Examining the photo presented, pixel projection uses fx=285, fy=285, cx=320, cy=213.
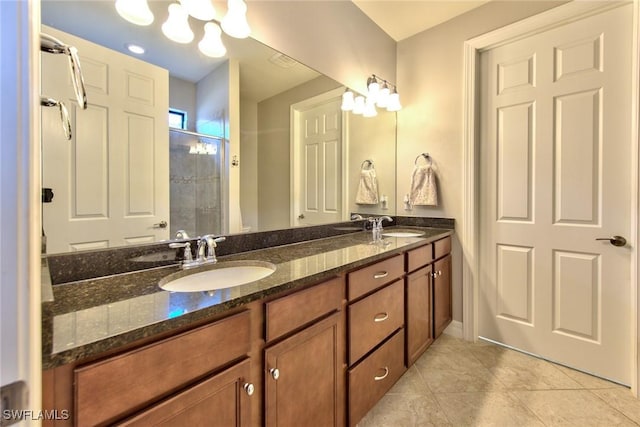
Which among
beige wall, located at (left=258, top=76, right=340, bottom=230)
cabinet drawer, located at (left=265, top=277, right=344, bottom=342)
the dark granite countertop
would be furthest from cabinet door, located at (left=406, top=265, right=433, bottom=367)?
beige wall, located at (left=258, top=76, right=340, bottom=230)

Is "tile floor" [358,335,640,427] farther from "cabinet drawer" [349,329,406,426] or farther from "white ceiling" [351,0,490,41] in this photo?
"white ceiling" [351,0,490,41]

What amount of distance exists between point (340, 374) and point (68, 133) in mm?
1336

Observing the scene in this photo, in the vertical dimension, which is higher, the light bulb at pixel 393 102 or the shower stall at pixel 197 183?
the light bulb at pixel 393 102

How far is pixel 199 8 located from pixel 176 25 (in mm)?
132

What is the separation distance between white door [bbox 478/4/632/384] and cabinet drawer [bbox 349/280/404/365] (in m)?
1.06

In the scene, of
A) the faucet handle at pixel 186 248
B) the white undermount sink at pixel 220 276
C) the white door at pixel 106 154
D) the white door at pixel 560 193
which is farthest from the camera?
the white door at pixel 560 193

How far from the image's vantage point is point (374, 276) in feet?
4.55

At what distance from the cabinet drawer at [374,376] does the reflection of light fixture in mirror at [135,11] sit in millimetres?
1660

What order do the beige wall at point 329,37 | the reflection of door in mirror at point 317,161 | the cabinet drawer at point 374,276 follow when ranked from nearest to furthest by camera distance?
the cabinet drawer at point 374,276, the beige wall at point 329,37, the reflection of door in mirror at point 317,161

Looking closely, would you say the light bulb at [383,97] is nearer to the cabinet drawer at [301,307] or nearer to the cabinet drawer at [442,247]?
the cabinet drawer at [442,247]

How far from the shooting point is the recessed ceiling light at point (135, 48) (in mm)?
1107

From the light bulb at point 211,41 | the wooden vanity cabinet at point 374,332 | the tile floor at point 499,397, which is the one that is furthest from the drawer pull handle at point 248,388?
the light bulb at point 211,41

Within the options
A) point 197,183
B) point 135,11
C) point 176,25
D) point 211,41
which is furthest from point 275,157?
point 135,11

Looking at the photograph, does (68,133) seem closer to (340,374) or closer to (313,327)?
(313,327)
